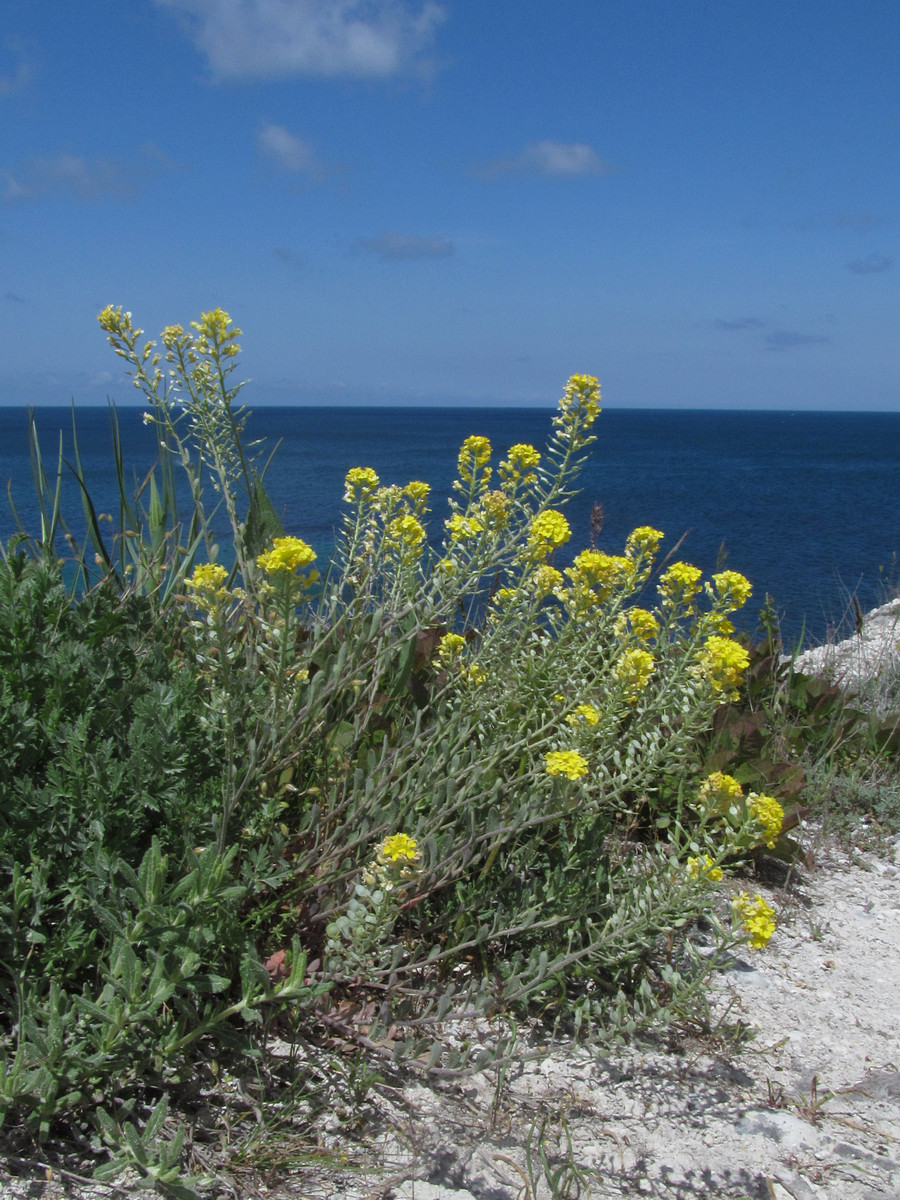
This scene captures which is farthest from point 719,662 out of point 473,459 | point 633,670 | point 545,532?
point 473,459

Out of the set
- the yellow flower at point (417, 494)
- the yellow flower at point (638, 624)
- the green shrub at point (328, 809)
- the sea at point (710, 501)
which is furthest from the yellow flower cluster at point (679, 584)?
the yellow flower at point (417, 494)

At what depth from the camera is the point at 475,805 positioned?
226 centimetres

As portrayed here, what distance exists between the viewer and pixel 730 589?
2334mm

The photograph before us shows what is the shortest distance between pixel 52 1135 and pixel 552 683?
157 cm

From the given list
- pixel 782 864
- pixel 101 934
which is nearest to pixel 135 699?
pixel 101 934

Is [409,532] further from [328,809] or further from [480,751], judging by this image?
[328,809]

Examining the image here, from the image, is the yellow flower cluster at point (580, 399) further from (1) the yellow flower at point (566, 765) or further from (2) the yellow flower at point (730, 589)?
(1) the yellow flower at point (566, 765)

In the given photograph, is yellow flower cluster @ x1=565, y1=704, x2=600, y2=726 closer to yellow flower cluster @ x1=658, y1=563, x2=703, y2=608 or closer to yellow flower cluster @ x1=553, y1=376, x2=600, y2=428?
yellow flower cluster @ x1=658, y1=563, x2=703, y2=608

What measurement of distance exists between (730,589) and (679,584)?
7.8 inches

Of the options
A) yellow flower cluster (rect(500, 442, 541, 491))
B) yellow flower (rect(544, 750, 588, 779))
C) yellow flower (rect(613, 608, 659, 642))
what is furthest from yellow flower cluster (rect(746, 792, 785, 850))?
yellow flower cluster (rect(500, 442, 541, 491))

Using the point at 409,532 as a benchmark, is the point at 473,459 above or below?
above

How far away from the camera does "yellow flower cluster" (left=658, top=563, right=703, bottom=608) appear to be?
2428mm

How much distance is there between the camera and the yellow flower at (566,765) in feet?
6.31

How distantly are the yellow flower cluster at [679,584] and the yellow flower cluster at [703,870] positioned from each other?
31.9 inches
